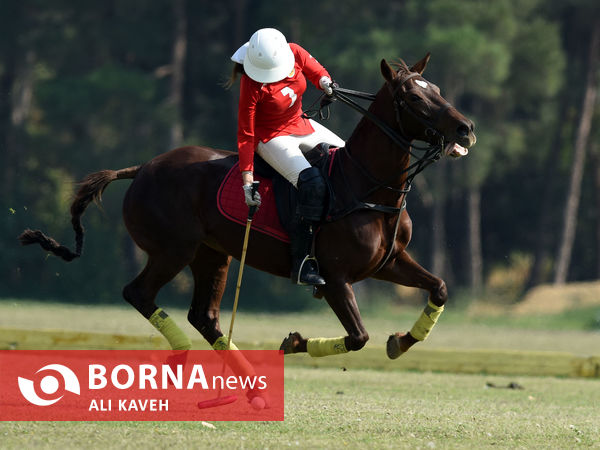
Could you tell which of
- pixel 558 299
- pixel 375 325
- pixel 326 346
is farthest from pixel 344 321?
pixel 558 299

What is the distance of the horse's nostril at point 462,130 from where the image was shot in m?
6.26

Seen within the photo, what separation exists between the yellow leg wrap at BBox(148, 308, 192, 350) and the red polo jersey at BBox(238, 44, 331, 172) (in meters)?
1.25

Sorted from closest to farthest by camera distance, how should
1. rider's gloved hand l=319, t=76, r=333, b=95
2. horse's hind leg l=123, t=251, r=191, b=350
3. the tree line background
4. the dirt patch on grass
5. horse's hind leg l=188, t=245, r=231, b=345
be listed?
rider's gloved hand l=319, t=76, r=333, b=95 < horse's hind leg l=123, t=251, r=191, b=350 < horse's hind leg l=188, t=245, r=231, b=345 < the dirt patch on grass < the tree line background

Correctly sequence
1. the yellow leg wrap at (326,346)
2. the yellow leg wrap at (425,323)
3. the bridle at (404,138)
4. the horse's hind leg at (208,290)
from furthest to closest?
the horse's hind leg at (208,290) → the yellow leg wrap at (425,323) → the yellow leg wrap at (326,346) → the bridle at (404,138)

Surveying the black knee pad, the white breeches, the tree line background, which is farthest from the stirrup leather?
the tree line background

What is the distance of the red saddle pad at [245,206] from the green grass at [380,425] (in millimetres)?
1194

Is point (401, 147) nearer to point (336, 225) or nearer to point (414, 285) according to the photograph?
point (336, 225)

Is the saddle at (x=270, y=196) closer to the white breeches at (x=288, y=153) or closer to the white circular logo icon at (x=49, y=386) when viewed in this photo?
the white breeches at (x=288, y=153)

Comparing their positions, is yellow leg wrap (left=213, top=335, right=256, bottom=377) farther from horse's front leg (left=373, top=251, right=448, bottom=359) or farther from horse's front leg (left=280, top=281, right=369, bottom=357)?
horse's front leg (left=373, top=251, right=448, bottom=359)

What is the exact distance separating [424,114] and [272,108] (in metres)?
1.09

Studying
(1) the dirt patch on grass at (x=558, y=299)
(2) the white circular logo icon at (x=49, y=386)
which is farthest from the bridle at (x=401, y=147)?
(1) the dirt patch on grass at (x=558, y=299)

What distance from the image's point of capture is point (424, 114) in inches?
255

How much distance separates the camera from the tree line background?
24016 mm

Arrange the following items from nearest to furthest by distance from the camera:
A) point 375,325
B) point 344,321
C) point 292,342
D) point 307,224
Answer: point 344,321
point 307,224
point 292,342
point 375,325
